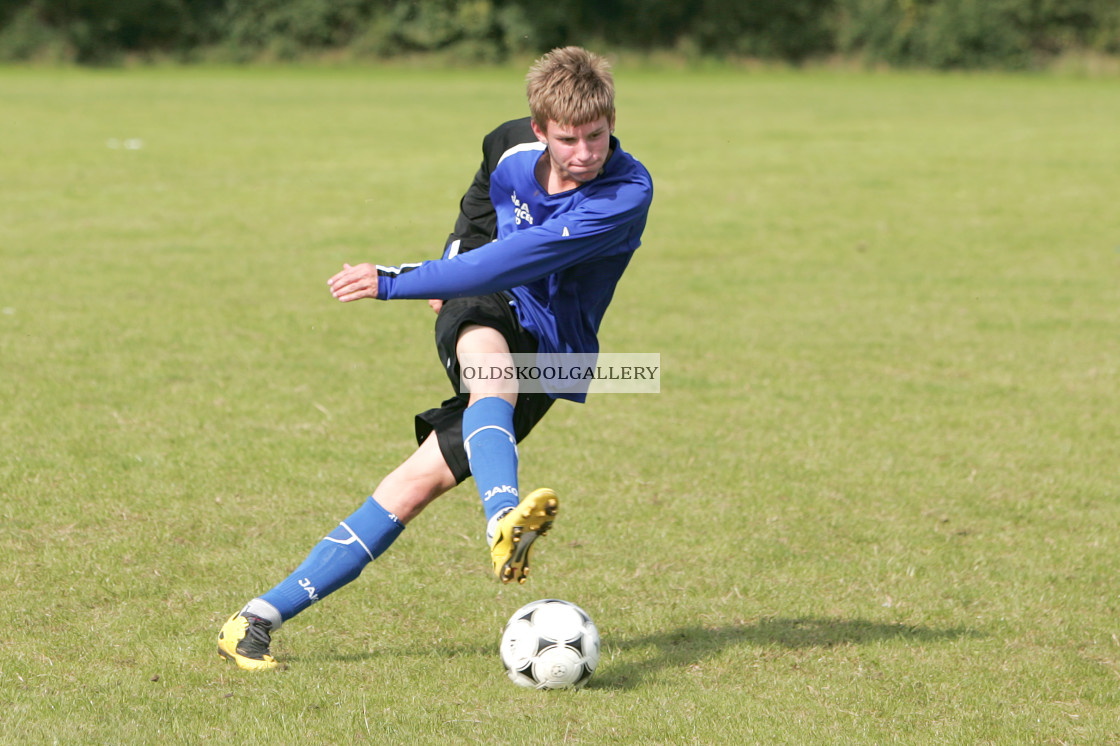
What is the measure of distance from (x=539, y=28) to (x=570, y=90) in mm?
47326

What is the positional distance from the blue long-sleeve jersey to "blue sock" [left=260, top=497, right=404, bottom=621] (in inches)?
31.6

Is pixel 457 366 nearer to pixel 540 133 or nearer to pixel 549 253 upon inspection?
pixel 549 253

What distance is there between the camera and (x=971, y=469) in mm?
6910

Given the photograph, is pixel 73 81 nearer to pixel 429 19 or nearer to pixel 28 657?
pixel 429 19

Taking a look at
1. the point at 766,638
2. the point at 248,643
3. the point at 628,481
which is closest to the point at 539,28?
the point at 628,481

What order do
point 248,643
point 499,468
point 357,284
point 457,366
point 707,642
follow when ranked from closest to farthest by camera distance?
point 357,284 < point 499,468 < point 248,643 < point 457,366 < point 707,642

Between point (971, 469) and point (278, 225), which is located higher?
point (971, 469)

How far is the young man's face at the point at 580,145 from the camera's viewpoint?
3.92m

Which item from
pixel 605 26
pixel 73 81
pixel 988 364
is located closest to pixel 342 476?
pixel 988 364

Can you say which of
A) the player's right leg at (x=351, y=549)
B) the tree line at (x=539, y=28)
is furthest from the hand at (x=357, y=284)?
the tree line at (x=539, y=28)

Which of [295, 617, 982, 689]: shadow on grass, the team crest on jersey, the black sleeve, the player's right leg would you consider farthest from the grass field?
the team crest on jersey

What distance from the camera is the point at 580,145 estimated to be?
3.95m

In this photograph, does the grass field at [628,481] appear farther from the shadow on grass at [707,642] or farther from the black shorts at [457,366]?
the black shorts at [457,366]

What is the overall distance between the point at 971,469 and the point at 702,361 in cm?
269
